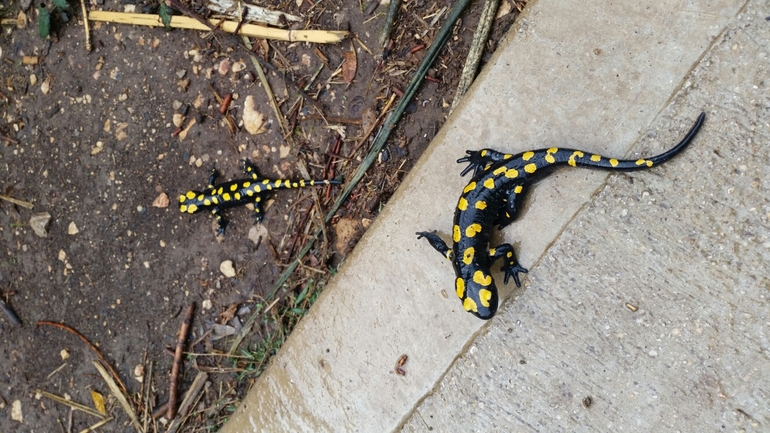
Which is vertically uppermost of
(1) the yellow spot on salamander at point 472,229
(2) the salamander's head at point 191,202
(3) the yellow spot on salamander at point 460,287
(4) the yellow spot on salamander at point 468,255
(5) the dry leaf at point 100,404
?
(1) the yellow spot on salamander at point 472,229

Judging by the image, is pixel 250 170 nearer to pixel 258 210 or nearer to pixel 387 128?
pixel 258 210

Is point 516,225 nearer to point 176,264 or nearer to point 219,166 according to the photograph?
point 219,166

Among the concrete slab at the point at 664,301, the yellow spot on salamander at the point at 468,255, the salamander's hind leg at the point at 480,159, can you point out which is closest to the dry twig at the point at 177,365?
the concrete slab at the point at 664,301

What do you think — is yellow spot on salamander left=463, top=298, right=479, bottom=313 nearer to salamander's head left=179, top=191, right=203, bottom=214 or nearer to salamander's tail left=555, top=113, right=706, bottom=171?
salamander's tail left=555, top=113, right=706, bottom=171

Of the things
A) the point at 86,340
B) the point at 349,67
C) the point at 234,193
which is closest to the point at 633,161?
the point at 349,67

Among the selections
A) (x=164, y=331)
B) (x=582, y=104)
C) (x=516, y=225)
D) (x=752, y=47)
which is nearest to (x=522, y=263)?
(x=516, y=225)

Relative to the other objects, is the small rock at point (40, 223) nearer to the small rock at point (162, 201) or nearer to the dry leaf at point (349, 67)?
the small rock at point (162, 201)
